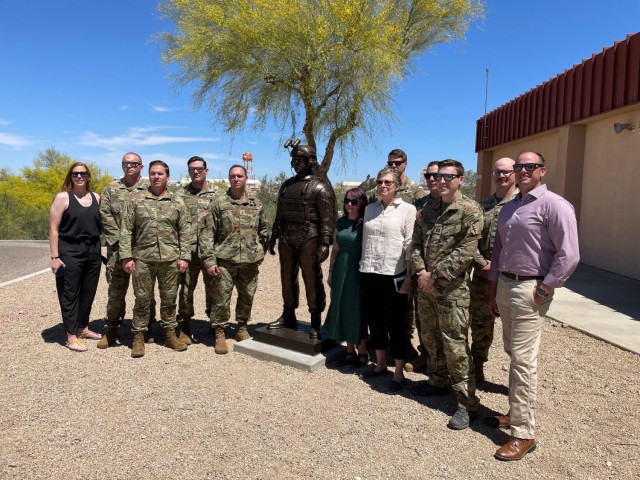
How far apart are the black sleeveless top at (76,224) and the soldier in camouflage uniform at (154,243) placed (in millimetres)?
599

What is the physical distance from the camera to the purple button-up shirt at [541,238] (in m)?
2.76

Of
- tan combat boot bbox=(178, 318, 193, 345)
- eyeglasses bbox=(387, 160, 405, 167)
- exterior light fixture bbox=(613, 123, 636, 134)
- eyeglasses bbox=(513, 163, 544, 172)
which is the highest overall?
exterior light fixture bbox=(613, 123, 636, 134)

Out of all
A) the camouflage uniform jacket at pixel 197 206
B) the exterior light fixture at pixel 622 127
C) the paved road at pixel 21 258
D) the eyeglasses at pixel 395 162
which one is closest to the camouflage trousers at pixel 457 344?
the eyeglasses at pixel 395 162

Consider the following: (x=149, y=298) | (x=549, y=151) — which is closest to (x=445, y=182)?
(x=149, y=298)

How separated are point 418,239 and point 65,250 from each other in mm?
3706

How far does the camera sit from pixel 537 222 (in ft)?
9.52

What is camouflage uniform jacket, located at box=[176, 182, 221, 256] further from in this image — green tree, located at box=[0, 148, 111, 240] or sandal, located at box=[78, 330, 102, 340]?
green tree, located at box=[0, 148, 111, 240]

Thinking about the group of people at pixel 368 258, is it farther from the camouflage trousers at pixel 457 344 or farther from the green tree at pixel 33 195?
the green tree at pixel 33 195

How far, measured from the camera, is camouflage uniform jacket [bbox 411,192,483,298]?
3314 millimetres

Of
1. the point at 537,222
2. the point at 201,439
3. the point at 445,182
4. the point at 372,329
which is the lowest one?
the point at 201,439

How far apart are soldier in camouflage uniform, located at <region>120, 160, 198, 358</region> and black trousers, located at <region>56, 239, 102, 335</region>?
59 centimetres

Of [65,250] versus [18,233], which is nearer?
[65,250]

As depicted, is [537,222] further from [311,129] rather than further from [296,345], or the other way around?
[311,129]

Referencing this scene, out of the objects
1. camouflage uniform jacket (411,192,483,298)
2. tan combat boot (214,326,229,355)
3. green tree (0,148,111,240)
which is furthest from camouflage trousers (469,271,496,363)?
green tree (0,148,111,240)
